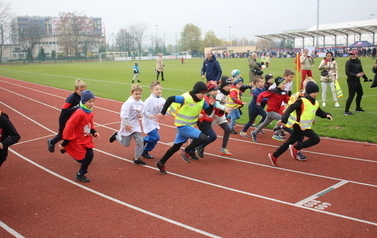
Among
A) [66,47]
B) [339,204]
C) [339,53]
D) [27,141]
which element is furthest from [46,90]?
[66,47]

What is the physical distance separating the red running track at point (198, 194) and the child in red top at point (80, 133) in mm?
597

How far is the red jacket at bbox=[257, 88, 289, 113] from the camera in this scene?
9.38 meters

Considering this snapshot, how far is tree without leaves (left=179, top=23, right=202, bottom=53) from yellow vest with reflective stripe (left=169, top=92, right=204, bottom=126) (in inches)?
4693

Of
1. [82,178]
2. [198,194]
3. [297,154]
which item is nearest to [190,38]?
[297,154]

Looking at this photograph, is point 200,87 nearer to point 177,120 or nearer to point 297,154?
point 177,120

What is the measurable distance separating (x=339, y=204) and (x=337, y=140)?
14.2ft

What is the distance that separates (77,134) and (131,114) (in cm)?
144

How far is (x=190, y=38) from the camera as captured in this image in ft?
411

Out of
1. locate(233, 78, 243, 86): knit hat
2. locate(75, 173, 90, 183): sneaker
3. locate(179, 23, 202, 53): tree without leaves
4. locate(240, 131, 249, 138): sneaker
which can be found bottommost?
locate(75, 173, 90, 183): sneaker

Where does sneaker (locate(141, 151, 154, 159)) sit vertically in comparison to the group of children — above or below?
below

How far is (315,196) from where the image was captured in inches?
240

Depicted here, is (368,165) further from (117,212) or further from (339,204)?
(117,212)

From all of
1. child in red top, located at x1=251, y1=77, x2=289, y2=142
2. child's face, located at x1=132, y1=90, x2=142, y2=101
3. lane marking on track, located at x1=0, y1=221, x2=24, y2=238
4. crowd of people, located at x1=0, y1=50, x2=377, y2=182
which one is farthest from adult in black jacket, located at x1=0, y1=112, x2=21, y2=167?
child in red top, located at x1=251, y1=77, x2=289, y2=142

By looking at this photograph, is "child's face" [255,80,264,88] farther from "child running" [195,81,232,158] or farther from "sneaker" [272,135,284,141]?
"child running" [195,81,232,158]
